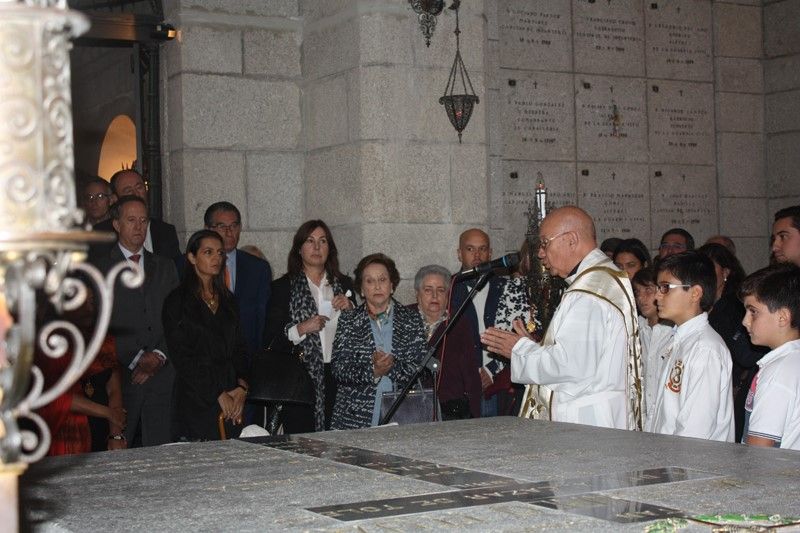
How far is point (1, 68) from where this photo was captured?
4.94ft

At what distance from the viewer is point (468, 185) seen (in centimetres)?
865

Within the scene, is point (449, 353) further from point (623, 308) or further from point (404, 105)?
point (404, 105)

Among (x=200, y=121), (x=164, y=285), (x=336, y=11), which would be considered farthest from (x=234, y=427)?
(x=336, y=11)

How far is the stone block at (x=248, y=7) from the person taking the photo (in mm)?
8703

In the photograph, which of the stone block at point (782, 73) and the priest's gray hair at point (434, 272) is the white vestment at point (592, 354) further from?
the stone block at point (782, 73)

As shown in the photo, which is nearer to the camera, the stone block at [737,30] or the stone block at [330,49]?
the stone block at [330,49]

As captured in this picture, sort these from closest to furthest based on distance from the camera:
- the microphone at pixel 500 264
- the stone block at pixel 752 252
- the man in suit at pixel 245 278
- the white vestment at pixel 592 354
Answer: the microphone at pixel 500 264 → the white vestment at pixel 592 354 → the man in suit at pixel 245 278 → the stone block at pixel 752 252

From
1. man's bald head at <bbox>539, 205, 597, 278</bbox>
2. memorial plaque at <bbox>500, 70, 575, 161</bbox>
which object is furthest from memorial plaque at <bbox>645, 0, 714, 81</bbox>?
man's bald head at <bbox>539, 205, 597, 278</bbox>

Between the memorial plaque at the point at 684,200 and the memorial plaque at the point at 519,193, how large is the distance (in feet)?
3.38

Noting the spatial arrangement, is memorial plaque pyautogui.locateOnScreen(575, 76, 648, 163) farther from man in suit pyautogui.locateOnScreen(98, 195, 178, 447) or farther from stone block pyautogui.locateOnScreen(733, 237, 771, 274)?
man in suit pyautogui.locateOnScreen(98, 195, 178, 447)

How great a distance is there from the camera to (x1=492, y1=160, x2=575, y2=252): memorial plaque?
9852mm

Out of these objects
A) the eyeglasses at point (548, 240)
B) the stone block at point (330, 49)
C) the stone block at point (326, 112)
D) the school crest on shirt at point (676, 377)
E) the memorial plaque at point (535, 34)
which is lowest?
the school crest on shirt at point (676, 377)

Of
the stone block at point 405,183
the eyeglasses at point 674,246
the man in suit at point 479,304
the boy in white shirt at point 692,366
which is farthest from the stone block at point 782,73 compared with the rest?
the boy in white shirt at point 692,366

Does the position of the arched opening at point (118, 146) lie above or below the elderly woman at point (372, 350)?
above
